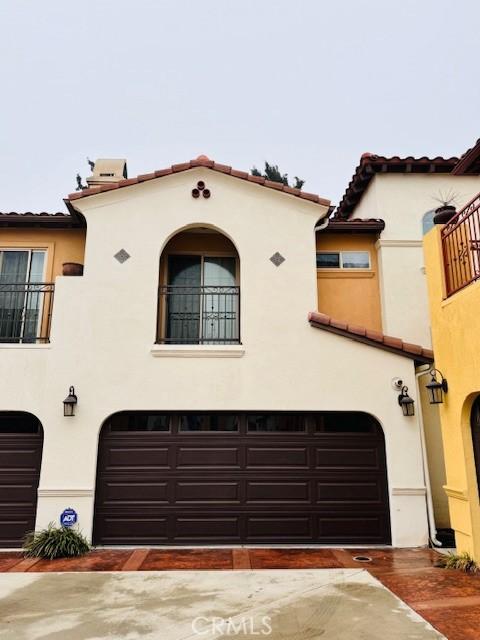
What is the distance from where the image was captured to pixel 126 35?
16203 millimetres

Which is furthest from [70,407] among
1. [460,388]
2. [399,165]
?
[399,165]

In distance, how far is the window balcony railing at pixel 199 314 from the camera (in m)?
9.80

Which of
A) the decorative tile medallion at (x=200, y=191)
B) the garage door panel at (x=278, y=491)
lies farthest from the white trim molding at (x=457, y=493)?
the decorative tile medallion at (x=200, y=191)

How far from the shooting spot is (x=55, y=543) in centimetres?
798

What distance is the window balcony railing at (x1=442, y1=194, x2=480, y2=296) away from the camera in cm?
696

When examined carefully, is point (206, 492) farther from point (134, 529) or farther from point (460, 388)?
point (460, 388)

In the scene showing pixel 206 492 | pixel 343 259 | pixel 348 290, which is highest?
pixel 343 259

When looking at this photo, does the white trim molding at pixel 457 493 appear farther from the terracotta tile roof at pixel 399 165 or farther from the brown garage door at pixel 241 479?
the terracotta tile roof at pixel 399 165

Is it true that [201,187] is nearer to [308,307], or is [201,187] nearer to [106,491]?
[308,307]

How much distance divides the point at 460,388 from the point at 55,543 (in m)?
7.36

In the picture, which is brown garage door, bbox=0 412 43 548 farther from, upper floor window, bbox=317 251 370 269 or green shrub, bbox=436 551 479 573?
upper floor window, bbox=317 251 370 269

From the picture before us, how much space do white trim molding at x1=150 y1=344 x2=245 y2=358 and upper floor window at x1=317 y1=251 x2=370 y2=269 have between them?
11.7ft

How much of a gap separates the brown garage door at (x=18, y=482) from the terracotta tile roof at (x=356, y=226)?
26.1 ft

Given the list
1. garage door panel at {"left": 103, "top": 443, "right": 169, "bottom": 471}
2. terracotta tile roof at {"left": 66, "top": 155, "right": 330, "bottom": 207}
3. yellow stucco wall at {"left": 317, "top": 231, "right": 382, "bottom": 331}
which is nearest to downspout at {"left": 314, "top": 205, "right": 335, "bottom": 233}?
terracotta tile roof at {"left": 66, "top": 155, "right": 330, "bottom": 207}
